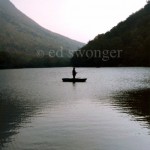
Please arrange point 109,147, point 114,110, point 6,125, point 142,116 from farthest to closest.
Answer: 1. point 114,110
2. point 142,116
3. point 6,125
4. point 109,147

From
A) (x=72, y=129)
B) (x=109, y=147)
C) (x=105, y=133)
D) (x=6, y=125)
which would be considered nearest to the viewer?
(x=109, y=147)

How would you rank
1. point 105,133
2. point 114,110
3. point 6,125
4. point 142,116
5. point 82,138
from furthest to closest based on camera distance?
point 114,110
point 142,116
point 6,125
point 105,133
point 82,138

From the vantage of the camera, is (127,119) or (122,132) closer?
(122,132)

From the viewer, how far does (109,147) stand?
22.7 m

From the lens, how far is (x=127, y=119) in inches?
1318

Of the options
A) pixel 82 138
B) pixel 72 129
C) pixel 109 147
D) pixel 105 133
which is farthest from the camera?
pixel 72 129

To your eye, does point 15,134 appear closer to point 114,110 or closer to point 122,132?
point 122,132

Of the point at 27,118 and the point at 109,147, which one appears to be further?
the point at 27,118

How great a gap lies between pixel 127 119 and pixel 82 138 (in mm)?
9180

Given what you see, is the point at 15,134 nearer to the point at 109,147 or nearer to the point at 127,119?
the point at 109,147

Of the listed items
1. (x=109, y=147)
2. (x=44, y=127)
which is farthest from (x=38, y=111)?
(x=109, y=147)

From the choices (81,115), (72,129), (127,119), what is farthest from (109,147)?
(81,115)

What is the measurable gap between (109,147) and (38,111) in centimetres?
1962

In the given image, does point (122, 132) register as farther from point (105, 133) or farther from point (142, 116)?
point (142, 116)
